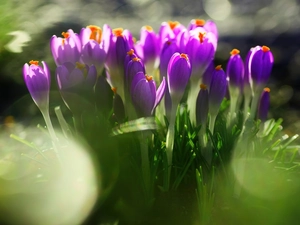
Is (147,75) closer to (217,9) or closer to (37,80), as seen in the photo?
(37,80)

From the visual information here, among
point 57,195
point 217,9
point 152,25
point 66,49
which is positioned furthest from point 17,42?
point 217,9

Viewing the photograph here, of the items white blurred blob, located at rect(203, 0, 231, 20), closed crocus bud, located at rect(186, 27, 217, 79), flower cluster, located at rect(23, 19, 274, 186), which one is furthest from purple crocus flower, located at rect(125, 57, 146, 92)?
white blurred blob, located at rect(203, 0, 231, 20)

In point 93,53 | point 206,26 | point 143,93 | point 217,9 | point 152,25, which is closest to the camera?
point 143,93

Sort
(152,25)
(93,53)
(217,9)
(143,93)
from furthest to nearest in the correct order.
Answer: (217,9) < (152,25) < (93,53) < (143,93)

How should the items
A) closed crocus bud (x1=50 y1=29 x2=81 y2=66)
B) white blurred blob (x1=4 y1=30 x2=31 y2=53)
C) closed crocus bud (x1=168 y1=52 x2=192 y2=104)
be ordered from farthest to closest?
white blurred blob (x1=4 y1=30 x2=31 y2=53) < closed crocus bud (x1=50 y1=29 x2=81 y2=66) < closed crocus bud (x1=168 y1=52 x2=192 y2=104)

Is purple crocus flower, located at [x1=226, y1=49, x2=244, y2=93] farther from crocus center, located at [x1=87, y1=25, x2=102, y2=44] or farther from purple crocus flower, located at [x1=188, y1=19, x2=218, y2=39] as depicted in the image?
crocus center, located at [x1=87, y1=25, x2=102, y2=44]

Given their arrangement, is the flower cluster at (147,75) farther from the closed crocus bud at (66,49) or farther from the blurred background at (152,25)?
the blurred background at (152,25)
